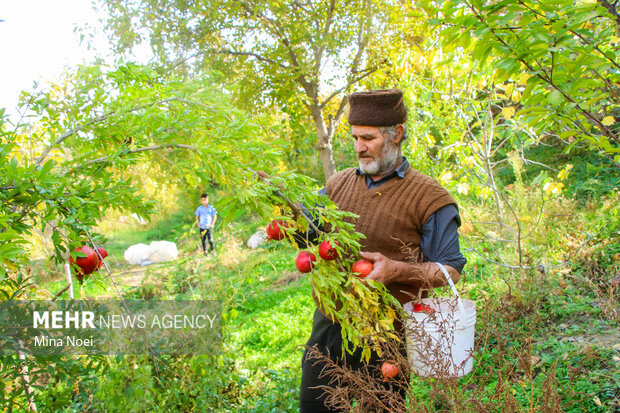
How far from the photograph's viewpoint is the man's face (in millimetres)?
2012

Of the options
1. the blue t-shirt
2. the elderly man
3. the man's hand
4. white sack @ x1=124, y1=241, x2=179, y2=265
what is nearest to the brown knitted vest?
the elderly man

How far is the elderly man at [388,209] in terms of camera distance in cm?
187

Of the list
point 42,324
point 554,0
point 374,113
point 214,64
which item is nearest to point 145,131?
point 42,324

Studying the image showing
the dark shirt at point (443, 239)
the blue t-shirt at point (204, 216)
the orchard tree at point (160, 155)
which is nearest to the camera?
the orchard tree at point (160, 155)

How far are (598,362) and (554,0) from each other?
239 centimetres

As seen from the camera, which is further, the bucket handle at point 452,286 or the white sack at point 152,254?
the white sack at point 152,254

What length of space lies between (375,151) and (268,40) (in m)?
3.60

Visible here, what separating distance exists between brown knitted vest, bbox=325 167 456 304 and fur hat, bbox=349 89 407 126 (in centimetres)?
26

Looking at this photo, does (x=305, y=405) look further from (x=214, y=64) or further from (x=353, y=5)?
(x=353, y=5)

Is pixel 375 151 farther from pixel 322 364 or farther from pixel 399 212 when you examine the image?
pixel 322 364

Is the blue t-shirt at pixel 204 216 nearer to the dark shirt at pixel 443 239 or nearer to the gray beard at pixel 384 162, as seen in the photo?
the gray beard at pixel 384 162

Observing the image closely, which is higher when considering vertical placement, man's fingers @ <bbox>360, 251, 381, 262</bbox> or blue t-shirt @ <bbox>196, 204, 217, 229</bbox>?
man's fingers @ <bbox>360, 251, 381, 262</bbox>

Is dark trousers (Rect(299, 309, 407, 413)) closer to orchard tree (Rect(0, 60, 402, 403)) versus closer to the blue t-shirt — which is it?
orchard tree (Rect(0, 60, 402, 403))

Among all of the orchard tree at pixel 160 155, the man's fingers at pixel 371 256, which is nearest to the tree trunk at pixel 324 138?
the orchard tree at pixel 160 155
